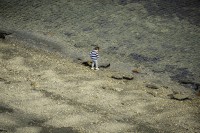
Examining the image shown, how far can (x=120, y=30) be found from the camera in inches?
602

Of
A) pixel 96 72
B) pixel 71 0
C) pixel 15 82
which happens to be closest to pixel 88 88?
pixel 96 72

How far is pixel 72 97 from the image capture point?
9.23 metres

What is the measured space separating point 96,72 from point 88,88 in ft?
5.91

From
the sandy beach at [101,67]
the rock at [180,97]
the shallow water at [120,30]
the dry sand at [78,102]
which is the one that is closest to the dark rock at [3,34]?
the sandy beach at [101,67]

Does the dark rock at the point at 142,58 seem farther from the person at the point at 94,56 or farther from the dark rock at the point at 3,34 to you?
the dark rock at the point at 3,34

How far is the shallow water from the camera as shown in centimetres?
1291

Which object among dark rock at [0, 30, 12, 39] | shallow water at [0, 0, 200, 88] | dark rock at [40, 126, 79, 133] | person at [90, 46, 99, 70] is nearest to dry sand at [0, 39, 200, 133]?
dark rock at [40, 126, 79, 133]

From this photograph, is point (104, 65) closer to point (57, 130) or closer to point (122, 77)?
point (122, 77)

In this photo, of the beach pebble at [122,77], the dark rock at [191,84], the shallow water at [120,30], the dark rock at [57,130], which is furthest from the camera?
the shallow water at [120,30]

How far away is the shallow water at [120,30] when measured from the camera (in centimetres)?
1291

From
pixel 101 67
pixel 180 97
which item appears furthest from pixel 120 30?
pixel 180 97

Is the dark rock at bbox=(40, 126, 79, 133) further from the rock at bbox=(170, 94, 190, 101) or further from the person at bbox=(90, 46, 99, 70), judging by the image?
the person at bbox=(90, 46, 99, 70)

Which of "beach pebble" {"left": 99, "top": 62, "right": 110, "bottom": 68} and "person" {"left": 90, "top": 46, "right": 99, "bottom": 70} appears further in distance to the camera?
"beach pebble" {"left": 99, "top": 62, "right": 110, "bottom": 68}

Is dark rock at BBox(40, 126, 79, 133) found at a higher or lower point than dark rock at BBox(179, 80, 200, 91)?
higher
